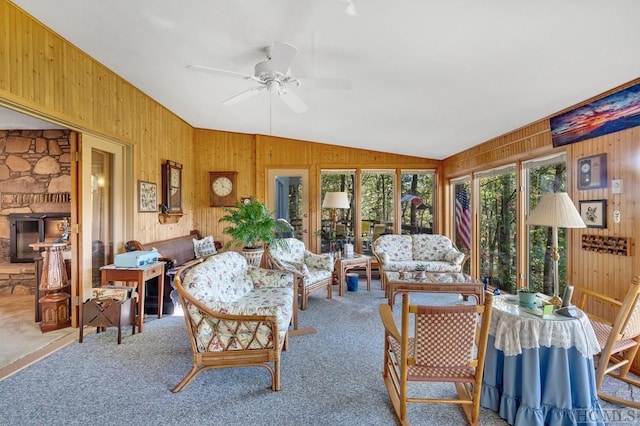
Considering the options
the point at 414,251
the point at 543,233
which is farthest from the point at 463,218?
the point at 543,233

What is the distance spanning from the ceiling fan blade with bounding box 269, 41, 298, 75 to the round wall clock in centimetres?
362

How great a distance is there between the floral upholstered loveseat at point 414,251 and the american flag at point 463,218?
34cm

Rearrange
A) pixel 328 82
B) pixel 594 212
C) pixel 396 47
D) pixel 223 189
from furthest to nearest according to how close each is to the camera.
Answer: pixel 223 189 → pixel 594 212 → pixel 328 82 → pixel 396 47

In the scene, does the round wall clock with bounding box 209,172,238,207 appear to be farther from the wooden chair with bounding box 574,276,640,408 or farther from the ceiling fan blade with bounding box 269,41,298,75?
the wooden chair with bounding box 574,276,640,408

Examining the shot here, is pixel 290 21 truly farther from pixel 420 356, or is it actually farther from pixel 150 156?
pixel 150 156

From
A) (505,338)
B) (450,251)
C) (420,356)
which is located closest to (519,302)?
(505,338)

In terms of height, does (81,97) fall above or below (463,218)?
above

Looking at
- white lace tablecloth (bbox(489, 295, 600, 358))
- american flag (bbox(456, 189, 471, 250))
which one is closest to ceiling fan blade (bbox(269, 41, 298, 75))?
white lace tablecloth (bbox(489, 295, 600, 358))

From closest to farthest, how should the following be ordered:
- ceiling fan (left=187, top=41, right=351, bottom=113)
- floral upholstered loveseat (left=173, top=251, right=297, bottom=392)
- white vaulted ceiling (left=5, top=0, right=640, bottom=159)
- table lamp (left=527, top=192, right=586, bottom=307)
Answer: white vaulted ceiling (left=5, top=0, right=640, bottom=159) → table lamp (left=527, top=192, right=586, bottom=307) → floral upholstered loveseat (left=173, top=251, right=297, bottom=392) → ceiling fan (left=187, top=41, right=351, bottom=113)

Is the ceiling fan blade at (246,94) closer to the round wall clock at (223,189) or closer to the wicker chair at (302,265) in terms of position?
the wicker chair at (302,265)

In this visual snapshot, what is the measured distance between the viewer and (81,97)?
10.3ft

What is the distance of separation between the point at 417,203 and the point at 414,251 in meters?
1.29

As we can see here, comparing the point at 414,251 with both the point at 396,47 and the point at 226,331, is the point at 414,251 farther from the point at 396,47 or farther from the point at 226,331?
the point at 226,331

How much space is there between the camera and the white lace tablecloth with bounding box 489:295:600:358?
1747 mm
